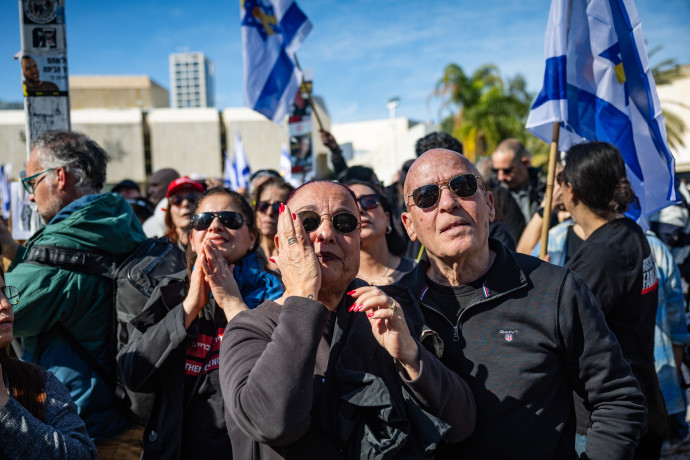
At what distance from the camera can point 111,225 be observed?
9.58ft

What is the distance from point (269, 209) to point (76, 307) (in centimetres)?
195

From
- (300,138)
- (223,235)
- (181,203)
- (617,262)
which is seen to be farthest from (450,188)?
(300,138)

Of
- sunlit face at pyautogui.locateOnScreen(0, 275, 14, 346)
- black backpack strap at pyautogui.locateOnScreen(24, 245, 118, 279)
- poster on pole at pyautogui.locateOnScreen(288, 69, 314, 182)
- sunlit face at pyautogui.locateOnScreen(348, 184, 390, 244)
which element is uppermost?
poster on pole at pyautogui.locateOnScreen(288, 69, 314, 182)

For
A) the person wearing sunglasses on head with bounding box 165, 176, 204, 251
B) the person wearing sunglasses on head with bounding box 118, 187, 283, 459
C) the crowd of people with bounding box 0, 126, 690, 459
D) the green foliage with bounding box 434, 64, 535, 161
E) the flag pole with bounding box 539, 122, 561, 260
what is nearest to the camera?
the crowd of people with bounding box 0, 126, 690, 459

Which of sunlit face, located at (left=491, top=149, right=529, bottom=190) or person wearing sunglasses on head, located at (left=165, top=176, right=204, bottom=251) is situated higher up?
sunlit face, located at (left=491, top=149, right=529, bottom=190)

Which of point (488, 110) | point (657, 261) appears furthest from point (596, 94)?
point (488, 110)

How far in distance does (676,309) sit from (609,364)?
1916 mm

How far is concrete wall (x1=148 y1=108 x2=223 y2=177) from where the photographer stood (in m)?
30.4

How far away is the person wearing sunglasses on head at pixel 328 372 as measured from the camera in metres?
1.59

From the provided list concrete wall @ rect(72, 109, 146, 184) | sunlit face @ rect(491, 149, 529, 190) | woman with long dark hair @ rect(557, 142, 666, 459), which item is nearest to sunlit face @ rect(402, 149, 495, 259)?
woman with long dark hair @ rect(557, 142, 666, 459)

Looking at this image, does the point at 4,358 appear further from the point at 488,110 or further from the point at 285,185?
the point at 488,110

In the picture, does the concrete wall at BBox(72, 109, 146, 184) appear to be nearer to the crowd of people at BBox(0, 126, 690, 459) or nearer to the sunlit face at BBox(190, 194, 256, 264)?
the crowd of people at BBox(0, 126, 690, 459)

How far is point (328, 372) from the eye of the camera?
179 centimetres

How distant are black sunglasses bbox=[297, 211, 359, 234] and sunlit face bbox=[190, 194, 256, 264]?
113cm
